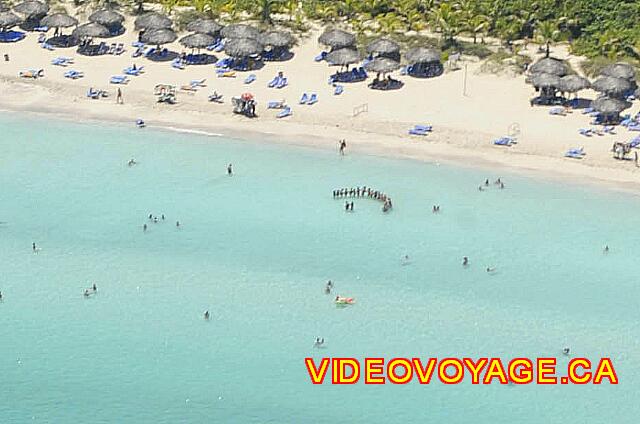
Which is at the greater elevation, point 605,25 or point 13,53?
point 605,25

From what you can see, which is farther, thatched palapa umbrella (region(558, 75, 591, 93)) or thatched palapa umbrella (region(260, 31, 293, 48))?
thatched palapa umbrella (region(260, 31, 293, 48))

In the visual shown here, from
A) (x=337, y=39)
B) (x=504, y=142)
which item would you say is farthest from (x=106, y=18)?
(x=504, y=142)

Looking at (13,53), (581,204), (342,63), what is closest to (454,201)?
(581,204)

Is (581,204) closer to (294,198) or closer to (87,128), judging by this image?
(294,198)

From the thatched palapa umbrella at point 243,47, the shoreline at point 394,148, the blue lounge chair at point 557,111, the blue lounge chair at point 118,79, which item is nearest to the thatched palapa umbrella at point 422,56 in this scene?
the shoreline at point 394,148

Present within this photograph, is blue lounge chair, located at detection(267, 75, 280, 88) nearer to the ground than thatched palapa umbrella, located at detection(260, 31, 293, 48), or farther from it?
nearer to the ground

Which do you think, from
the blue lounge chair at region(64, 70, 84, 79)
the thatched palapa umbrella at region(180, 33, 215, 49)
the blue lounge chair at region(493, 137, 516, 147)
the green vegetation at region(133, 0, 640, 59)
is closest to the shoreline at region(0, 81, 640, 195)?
the blue lounge chair at region(493, 137, 516, 147)

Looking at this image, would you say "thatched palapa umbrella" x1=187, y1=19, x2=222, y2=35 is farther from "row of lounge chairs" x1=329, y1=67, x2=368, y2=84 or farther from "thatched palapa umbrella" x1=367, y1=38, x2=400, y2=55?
"thatched palapa umbrella" x1=367, y1=38, x2=400, y2=55
